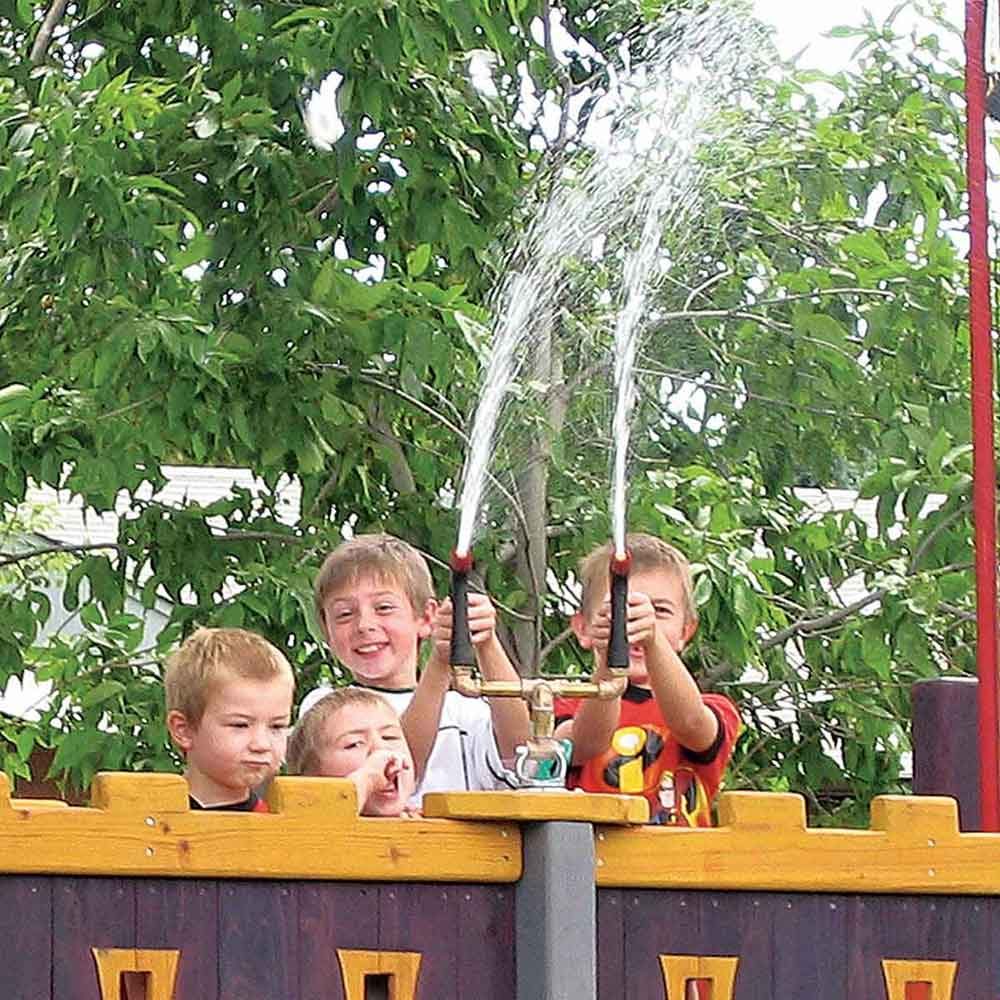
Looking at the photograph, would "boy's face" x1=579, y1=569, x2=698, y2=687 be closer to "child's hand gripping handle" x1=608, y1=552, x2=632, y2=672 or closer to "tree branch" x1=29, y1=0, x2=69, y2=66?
"child's hand gripping handle" x1=608, y1=552, x2=632, y2=672

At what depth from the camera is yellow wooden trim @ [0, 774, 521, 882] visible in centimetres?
260

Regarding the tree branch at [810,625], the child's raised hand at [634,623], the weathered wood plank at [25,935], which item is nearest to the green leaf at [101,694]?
the tree branch at [810,625]

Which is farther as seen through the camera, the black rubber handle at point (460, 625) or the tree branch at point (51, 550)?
the tree branch at point (51, 550)

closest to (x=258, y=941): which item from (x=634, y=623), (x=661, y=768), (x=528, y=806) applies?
(x=528, y=806)

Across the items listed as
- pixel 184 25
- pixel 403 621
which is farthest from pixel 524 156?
pixel 403 621

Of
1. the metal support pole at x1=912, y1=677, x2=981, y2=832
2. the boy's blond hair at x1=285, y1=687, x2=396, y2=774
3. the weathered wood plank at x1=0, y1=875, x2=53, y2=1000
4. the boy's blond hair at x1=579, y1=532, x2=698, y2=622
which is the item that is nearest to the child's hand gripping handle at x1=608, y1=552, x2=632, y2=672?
the boy's blond hair at x1=285, y1=687, x2=396, y2=774

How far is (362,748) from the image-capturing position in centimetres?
320

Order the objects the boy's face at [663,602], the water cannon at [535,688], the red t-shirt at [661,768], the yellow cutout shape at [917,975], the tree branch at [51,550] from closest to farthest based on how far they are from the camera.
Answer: the water cannon at [535,688] < the yellow cutout shape at [917,975] < the red t-shirt at [661,768] < the boy's face at [663,602] < the tree branch at [51,550]

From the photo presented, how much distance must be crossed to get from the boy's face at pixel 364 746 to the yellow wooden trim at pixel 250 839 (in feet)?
1.37

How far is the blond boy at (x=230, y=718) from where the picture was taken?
10.4ft

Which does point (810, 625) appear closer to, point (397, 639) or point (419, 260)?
point (419, 260)

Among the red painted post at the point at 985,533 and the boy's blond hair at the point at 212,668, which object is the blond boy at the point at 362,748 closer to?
the boy's blond hair at the point at 212,668

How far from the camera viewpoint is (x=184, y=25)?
17.8 ft

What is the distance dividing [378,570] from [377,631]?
9cm
